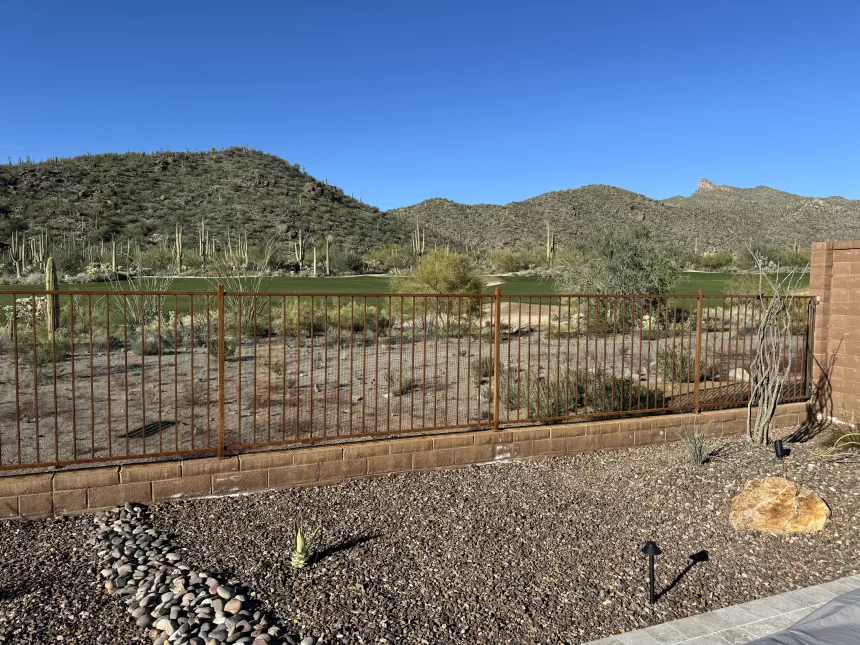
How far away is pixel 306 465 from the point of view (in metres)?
6.43

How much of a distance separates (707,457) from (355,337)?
43.3 feet

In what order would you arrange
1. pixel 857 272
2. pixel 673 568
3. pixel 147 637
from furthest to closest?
pixel 857 272, pixel 673 568, pixel 147 637

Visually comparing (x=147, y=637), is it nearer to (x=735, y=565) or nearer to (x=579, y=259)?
(x=735, y=565)

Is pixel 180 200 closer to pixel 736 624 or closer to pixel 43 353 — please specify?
pixel 43 353

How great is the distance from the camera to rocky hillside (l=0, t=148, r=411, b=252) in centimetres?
5162

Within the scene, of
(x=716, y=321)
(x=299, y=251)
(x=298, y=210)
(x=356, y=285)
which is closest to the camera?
(x=716, y=321)

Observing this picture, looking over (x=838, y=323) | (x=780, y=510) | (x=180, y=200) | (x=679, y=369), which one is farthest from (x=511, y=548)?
(x=180, y=200)

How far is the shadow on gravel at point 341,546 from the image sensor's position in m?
4.79

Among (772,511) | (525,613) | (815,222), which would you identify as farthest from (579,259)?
(815,222)

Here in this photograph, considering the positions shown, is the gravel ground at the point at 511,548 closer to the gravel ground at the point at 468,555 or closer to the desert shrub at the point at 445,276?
the gravel ground at the point at 468,555

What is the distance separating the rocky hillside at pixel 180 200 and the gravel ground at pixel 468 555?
48.5 meters

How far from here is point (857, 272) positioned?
28.8ft

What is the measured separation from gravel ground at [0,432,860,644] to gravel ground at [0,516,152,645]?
0.04ft

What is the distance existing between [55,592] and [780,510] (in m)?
Answer: 5.52
